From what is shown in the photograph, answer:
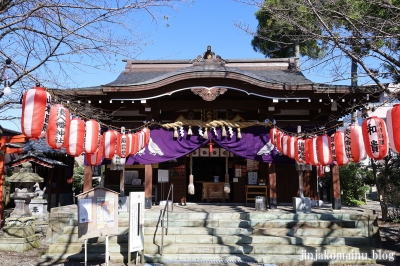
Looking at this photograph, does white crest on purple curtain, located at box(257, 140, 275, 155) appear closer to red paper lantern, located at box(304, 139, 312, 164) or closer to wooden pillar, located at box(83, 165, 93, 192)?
red paper lantern, located at box(304, 139, 312, 164)

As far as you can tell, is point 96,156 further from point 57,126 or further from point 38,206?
point 38,206

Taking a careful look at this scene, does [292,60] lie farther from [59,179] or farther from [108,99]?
[59,179]

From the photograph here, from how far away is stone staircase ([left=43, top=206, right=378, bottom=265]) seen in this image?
721 cm

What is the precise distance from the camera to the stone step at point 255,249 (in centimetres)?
739

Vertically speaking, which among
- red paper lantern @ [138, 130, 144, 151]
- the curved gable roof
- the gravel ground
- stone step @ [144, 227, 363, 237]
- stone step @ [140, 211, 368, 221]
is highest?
the curved gable roof

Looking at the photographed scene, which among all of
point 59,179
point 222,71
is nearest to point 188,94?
point 222,71

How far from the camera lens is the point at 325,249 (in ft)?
24.3

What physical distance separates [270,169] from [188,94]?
394 centimetres

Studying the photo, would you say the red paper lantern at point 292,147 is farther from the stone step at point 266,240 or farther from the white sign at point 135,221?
the white sign at point 135,221

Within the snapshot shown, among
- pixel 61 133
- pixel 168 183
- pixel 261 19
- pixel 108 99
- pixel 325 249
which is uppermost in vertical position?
pixel 261 19

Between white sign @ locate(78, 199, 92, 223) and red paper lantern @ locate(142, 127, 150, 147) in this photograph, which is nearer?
white sign @ locate(78, 199, 92, 223)

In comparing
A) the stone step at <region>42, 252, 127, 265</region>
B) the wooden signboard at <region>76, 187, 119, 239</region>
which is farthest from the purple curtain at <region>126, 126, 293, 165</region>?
the wooden signboard at <region>76, 187, 119, 239</region>

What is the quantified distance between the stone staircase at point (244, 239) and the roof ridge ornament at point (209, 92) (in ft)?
12.2

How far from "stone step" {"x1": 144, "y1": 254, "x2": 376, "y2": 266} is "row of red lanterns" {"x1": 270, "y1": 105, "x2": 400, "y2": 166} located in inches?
95.1
